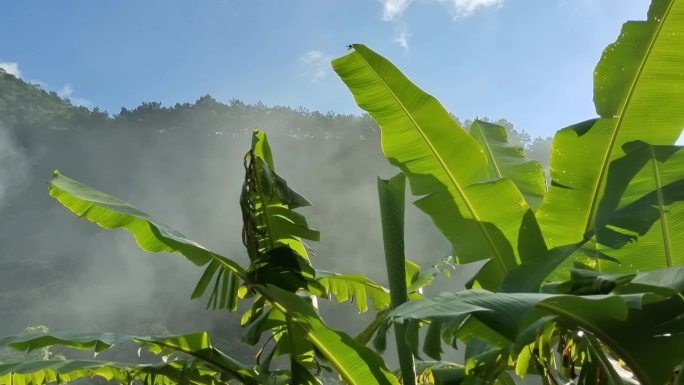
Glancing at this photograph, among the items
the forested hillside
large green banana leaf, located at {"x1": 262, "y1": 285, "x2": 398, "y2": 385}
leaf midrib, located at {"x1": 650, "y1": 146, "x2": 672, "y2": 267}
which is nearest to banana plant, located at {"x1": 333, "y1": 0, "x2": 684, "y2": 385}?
leaf midrib, located at {"x1": 650, "y1": 146, "x2": 672, "y2": 267}

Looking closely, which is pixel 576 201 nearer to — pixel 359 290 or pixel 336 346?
pixel 336 346

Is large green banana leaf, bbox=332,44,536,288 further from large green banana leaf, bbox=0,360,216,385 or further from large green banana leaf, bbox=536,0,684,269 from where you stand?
large green banana leaf, bbox=0,360,216,385

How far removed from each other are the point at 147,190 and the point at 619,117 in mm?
25053

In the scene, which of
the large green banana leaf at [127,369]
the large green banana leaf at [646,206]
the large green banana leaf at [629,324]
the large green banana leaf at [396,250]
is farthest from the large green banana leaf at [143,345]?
the large green banana leaf at [646,206]

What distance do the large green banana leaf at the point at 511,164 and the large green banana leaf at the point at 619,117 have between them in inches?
6.5

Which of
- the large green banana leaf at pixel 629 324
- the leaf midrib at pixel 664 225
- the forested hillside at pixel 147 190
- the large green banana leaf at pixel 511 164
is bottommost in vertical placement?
the large green banana leaf at pixel 629 324

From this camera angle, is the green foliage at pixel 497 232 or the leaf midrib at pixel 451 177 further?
the leaf midrib at pixel 451 177

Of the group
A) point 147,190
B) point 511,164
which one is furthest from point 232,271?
point 147,190

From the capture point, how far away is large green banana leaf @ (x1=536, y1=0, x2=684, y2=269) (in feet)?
3.37

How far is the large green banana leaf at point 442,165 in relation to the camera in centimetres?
105

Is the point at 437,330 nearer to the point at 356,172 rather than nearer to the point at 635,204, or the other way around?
the point at 635,204

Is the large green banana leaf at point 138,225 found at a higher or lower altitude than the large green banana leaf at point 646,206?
higher

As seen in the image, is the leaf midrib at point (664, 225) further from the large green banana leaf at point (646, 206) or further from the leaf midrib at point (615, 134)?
the leaf midrib at point (615, 134)

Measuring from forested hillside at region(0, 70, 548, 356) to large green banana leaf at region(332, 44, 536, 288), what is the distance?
1451 cm
